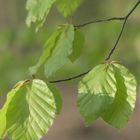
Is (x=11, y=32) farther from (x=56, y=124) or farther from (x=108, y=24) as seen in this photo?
(x=56, y=124)

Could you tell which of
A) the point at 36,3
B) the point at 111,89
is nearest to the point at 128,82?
the point at 111,89

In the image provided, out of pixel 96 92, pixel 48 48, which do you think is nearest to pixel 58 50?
pixel 48 48

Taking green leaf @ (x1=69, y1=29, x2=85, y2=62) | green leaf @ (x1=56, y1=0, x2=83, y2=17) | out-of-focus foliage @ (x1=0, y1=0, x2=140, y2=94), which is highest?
green leaf @ (x1=56, y1=0, x2=83, y2=17)

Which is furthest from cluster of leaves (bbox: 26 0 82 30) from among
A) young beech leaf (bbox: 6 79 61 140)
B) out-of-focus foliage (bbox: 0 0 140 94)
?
out-of-focus foliage (bbox: 0 0 140 94)

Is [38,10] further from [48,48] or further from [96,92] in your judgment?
[96,92]

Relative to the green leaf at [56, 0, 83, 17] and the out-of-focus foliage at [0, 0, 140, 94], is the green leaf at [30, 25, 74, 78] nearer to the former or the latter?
the green leaf at [56, 0, 83, 17]

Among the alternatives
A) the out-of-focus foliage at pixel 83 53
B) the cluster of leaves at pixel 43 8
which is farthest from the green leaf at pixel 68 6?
the out-of-focus foliage at pixel 83 53
